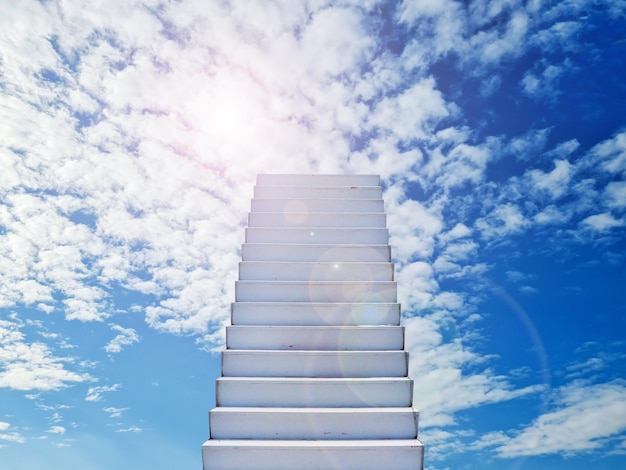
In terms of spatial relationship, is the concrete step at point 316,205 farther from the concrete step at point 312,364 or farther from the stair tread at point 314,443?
the stair tread at point 314,443

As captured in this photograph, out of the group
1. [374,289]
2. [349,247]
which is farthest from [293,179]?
[374,289]

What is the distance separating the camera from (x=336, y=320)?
17.8 ft

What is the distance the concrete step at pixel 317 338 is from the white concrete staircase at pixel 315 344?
10 mm

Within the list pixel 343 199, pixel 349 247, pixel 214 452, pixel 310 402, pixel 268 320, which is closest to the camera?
pixel 214 452

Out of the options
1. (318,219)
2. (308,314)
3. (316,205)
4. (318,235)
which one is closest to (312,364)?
(308,314)

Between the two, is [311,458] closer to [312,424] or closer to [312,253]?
[312,424]

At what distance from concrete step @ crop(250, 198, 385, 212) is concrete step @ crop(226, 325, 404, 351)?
1809 mm

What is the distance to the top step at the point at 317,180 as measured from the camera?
22.7 feet

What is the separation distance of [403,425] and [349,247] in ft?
7.03

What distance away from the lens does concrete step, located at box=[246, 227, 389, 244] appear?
241 inches

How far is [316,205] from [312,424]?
288cm

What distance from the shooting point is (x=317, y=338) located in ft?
17.2

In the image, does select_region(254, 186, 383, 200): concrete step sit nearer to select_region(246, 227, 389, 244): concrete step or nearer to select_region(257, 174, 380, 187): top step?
select_region(257, 174, 380, 187): top step

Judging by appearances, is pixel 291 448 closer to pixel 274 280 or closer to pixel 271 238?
pixel 274 280
